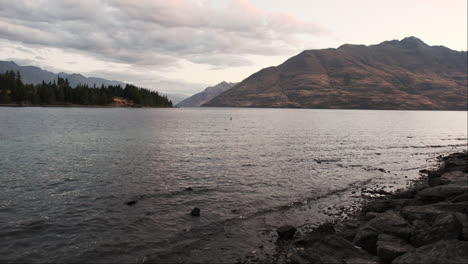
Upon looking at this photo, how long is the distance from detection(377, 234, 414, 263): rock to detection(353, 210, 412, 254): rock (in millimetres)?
698

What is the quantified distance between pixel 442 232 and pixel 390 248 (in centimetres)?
309

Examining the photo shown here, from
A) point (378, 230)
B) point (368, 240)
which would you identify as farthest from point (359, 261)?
point (378, 230)

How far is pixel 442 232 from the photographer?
628 inches

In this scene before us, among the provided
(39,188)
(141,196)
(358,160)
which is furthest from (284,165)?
(39,188)

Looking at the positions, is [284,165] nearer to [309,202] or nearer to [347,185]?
[347,185]

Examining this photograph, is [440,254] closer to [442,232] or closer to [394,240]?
[442,232]

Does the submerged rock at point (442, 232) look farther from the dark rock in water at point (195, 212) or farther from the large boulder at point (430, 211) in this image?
the dark rock in water at point (195, 212)

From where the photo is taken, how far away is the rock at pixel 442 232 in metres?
15.7

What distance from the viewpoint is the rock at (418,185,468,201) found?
24.9 metres

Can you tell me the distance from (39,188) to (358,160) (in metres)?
49.9

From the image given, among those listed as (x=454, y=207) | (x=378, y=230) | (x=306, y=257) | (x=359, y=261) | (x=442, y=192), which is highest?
(x=454, y=207)

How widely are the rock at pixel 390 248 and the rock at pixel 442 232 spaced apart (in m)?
0.67

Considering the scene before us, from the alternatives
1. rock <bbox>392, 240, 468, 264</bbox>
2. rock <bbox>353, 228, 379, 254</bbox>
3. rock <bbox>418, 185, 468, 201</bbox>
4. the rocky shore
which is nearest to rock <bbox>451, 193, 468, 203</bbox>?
the rocky shore

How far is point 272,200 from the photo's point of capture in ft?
97.1
